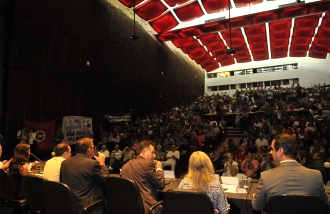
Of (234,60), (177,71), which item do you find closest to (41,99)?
(177,71)

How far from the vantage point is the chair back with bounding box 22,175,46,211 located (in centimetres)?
259

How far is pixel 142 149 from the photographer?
113 inches

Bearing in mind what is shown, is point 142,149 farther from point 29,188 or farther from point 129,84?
point 129,84

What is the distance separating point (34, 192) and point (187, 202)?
1.71 metres

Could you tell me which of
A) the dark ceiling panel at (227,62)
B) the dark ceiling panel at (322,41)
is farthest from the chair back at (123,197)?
the dark ceiling panel at (227,62)

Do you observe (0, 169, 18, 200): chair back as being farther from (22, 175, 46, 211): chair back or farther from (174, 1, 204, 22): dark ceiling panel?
(174, 1, 204, 22): dark ceiling panel

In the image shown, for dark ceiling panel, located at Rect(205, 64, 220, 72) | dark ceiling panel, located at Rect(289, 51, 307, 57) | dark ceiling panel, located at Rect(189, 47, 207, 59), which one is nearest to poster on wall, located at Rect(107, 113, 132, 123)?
dark ceiling panel, located at Rect(189, 47, 207, 59)

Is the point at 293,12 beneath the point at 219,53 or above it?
beneath

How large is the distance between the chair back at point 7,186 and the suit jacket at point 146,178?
4.39 feet

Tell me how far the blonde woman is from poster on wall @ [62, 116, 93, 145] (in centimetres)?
696

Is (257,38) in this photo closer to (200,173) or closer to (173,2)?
(173,2)

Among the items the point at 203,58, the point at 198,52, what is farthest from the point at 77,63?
the point at 203,58

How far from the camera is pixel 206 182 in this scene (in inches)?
87.6

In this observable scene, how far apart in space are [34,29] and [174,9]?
7231 millimetres
